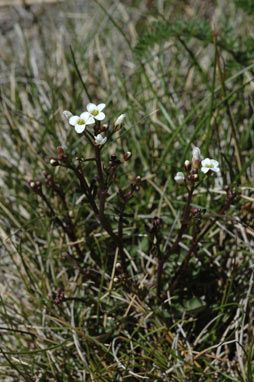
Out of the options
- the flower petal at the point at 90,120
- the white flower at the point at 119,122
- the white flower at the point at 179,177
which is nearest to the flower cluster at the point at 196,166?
the white flower at the point at 179,177

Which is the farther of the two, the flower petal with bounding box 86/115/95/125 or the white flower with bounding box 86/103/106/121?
the white flower with bounding box 86/103/106/121

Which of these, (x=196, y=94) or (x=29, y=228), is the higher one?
(x=196, y=94)

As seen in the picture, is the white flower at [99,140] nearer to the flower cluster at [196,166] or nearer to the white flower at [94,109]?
the white flower at [94,109]

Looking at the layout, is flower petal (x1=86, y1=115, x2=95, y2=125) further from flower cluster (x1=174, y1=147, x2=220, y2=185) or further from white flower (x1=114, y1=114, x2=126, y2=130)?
flower cluster (x1=174, y1=147, x2=220, y2=185)

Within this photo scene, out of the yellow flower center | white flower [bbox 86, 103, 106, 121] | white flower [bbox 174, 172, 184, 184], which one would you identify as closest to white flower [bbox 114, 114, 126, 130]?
white flower [bbox 86, 103, 106, 121]

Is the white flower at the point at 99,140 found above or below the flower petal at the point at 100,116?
below

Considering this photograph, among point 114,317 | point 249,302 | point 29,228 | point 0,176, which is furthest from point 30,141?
point 249,302

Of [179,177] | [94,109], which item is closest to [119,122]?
[94,109]

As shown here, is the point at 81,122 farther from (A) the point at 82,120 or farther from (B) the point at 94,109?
(B) the point at 94,109

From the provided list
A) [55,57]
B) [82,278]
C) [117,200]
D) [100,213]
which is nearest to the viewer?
[100,213]

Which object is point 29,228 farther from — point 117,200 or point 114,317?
point 114,317

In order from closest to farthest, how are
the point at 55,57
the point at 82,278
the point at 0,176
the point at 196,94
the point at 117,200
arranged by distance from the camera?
the point at 82,278
the point at 117,200
the point at 0,176
the point at 196,94
the point at 55,57
